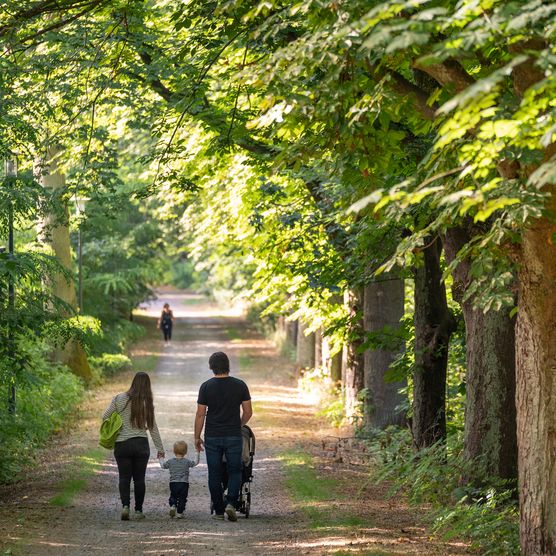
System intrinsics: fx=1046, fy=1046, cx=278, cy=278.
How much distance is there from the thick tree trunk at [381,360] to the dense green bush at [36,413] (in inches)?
230

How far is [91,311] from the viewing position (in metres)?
33.3

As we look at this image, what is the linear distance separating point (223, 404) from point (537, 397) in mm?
4101

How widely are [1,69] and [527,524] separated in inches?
303

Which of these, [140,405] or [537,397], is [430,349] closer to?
[140,405]

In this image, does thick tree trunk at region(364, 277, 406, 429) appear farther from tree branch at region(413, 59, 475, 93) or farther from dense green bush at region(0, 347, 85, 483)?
tree branch at region(413, 59, 475, 93)

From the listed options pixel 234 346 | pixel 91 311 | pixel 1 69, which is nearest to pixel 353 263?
pixel 1 69

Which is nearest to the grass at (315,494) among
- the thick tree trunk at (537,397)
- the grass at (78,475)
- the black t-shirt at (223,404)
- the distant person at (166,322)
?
the black t-shirt at (223,404)

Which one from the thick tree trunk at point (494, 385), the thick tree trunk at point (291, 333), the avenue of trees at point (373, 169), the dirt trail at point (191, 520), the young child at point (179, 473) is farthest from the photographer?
the thick tree trunk at point (291, 333)

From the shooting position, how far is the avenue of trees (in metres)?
6.48

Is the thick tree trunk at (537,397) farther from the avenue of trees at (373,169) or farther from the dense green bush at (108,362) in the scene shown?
→ the dense green bush at (108,362)

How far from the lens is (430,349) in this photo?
14039 millimetres

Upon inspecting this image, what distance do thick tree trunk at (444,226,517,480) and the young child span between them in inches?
125

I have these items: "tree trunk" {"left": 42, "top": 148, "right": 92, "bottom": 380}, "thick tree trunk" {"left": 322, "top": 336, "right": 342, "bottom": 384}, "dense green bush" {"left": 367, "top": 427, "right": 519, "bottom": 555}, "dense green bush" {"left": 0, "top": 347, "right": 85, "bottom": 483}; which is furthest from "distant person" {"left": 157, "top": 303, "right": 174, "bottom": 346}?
"dense green bush" {"left": 367, "top": 427, "right": 519, "bottom": 555}

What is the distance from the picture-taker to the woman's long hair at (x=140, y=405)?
11.5 metres
